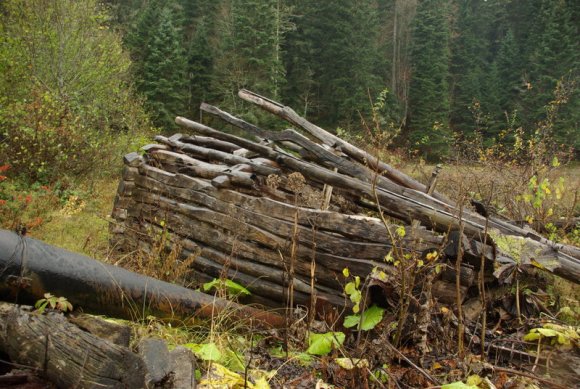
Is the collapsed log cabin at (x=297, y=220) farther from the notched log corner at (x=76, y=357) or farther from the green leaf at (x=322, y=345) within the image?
the notched log corner at (x=76, y=357)

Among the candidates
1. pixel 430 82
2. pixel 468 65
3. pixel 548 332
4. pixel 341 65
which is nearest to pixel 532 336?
pixel 548 332

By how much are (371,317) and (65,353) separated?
7.58 ft

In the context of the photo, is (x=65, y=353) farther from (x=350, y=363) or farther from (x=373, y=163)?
(x=373, y=163)

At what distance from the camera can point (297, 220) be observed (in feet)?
13.5

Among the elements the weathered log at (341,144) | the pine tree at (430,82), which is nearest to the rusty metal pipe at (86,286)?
the weathered log at (341,144)

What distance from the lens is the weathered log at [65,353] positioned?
80.5 inches

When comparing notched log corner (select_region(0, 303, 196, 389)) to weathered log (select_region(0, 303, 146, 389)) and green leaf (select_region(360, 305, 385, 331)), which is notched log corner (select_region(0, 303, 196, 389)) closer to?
weathered log (select_region(0, 303, 146, 389))

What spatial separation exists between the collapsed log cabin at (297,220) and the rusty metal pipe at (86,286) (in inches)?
36.8

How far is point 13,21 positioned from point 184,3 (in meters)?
23.7

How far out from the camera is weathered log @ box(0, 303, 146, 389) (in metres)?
2.04

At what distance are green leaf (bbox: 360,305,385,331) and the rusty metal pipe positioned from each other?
112 cm

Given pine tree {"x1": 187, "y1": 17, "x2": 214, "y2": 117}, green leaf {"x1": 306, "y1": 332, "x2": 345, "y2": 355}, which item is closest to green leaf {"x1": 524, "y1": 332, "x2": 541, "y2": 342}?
green leaf {"x1": 306, "y1": 332, "x2": 345, "y2": 355}

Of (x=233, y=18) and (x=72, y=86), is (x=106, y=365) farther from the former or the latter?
(x=233, y=18)

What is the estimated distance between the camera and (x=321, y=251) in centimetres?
416
